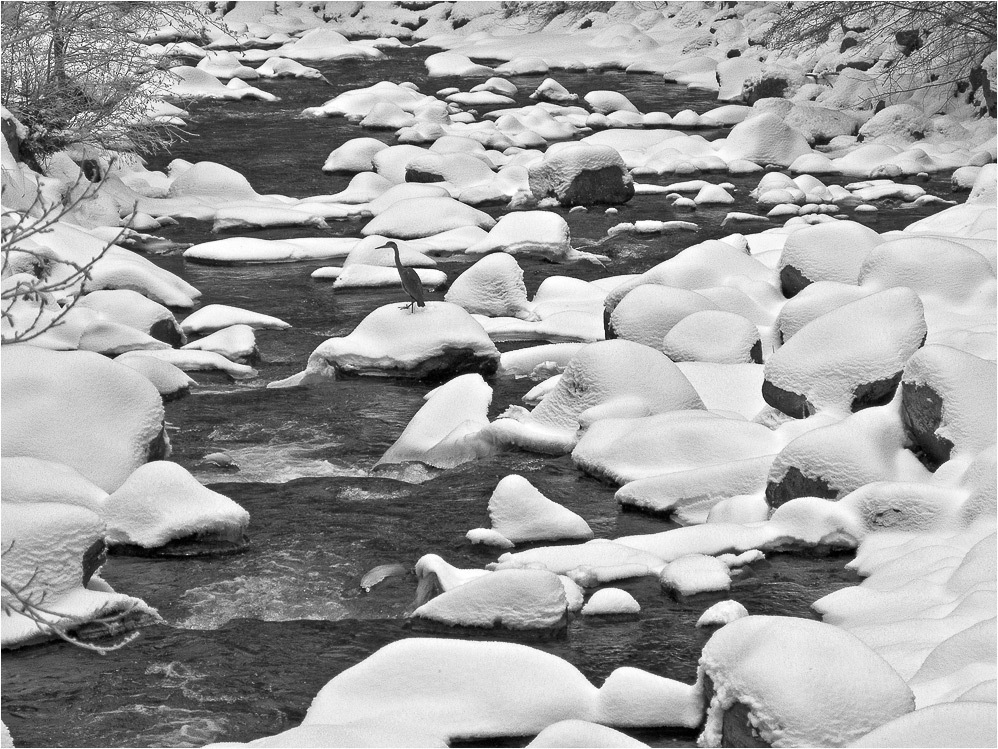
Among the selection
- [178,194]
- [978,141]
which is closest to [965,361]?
[178,194]

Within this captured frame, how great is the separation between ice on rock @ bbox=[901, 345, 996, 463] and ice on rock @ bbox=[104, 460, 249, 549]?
4.01 meters

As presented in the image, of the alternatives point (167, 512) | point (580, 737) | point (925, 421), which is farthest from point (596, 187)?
point (580, 737)

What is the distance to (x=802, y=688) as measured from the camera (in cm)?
445

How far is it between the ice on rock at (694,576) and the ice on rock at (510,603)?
0.72 m

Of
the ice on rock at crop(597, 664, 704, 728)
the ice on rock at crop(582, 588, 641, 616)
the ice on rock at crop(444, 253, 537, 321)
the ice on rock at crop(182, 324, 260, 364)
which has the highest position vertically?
the ice on rock at crop(597, 664, 704, 728)

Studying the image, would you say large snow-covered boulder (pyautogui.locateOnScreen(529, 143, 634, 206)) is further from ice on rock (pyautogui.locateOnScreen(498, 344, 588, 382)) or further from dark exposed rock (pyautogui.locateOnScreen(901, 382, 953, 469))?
dark exposed rock (pyautogui.locateOnScreen(901, 382, 953, 469))

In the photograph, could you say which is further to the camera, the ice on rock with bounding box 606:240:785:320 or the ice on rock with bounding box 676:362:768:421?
the ice on rock with bounding box 606:240:785:320

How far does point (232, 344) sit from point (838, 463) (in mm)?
5262

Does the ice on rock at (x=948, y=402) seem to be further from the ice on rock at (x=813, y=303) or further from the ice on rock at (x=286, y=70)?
the ice on rock at (x=286, y=70)

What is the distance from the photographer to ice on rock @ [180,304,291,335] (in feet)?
36.1

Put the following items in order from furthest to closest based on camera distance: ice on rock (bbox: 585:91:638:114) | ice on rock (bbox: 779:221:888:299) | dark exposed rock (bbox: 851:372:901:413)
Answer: ice on rock (bbox: 585:91:638:114) < ice on rock (bbox: 779:221:888:299) < dark exposed rock (bbox: 851:372:901:413)

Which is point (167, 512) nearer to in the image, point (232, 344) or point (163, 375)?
point (163, 375)

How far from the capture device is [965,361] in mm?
7359

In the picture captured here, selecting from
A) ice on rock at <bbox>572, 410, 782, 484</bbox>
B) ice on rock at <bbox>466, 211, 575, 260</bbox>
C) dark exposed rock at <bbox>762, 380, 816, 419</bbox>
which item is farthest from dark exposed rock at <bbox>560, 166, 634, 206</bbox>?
ice on rock at <bbox>572, 410, 782, 484</bbox>
